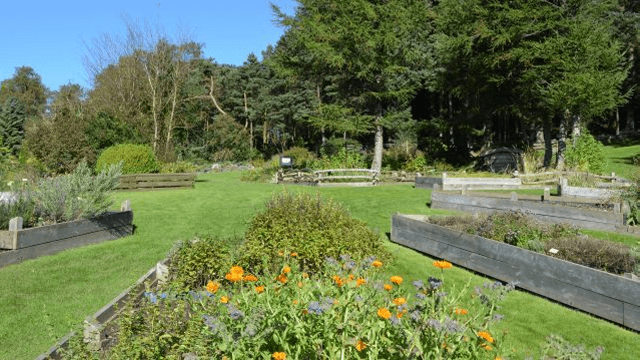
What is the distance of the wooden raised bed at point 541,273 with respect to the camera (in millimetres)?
5992

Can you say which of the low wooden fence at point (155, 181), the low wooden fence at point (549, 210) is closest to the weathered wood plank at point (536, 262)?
the low wooden fence at point (549, 210)

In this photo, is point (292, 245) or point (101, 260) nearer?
point (292, 245)

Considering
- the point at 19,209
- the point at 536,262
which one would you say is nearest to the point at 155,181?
the point at 19,209

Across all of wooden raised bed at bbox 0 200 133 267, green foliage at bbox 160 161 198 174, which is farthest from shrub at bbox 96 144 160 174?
wooden raised bed at bbox 0 200 133 267

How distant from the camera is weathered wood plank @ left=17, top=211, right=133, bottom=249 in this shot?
29.2 feet

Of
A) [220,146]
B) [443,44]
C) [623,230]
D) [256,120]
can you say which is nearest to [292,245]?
[623,230]

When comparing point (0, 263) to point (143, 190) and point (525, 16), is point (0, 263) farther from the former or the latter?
point (525, 16)

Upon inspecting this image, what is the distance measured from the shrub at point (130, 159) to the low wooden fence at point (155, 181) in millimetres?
1666

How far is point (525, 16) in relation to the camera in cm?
2472

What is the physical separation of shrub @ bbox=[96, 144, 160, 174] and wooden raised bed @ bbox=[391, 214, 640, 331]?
1675 centimetres

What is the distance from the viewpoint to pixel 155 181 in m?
21.7

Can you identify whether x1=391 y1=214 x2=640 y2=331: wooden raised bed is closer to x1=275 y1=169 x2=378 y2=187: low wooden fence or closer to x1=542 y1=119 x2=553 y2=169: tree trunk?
x1=275 y1=169 x2=378 y2=187: low wooden fence

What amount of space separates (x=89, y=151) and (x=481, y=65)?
74.1ft

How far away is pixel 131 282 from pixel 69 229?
10.2 feet
